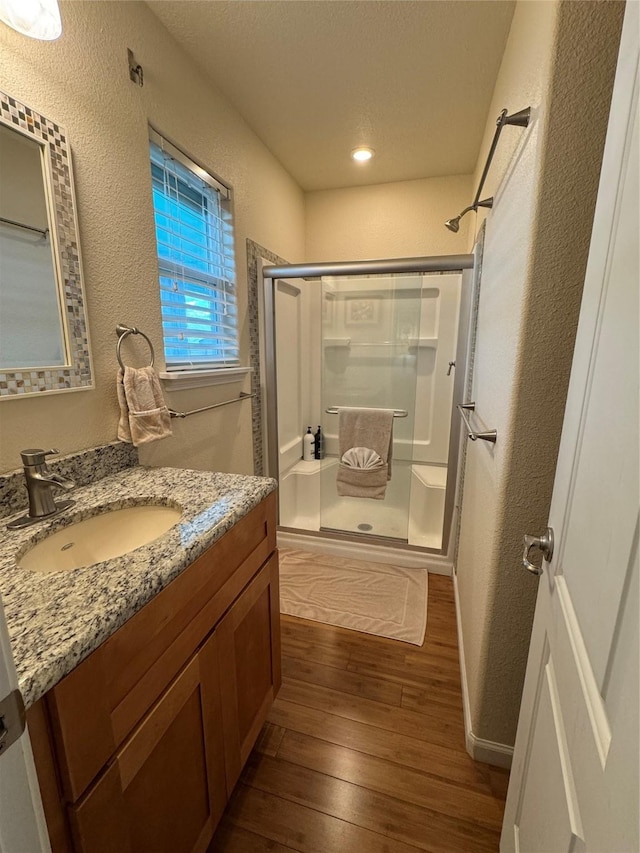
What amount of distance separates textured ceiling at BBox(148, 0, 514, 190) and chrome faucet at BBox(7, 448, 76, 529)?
1560mm

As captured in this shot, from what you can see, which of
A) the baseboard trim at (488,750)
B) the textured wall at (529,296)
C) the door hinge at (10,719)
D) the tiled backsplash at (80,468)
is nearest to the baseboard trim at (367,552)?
the textured wall at (529,296)

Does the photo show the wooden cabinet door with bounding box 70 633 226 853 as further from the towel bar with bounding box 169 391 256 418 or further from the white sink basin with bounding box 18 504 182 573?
the towel bar with bounding box 169 391 256 418

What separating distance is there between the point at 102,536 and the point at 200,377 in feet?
2.62

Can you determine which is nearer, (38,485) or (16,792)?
(16,792)

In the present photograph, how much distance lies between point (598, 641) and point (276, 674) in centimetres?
111

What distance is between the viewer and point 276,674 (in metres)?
1.29

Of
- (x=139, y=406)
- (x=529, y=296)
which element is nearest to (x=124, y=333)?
(x=139, y=406)

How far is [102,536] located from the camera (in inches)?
39.4

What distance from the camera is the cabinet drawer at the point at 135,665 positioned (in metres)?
0.53

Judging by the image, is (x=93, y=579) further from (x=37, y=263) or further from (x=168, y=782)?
(x=37, y=263)

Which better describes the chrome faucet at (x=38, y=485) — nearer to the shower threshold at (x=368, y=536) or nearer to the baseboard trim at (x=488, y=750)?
the baseboard trim at (x=488, y=750)

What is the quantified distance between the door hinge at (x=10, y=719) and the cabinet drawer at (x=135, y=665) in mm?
170

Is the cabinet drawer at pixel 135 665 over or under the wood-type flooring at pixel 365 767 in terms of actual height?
over

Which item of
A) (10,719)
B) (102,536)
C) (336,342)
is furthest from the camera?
(336,342)
